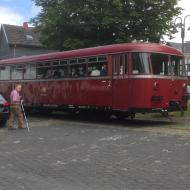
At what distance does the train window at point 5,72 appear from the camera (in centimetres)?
2888

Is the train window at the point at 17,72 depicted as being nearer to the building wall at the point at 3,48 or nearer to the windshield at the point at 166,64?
the windshield at the point at 166,64

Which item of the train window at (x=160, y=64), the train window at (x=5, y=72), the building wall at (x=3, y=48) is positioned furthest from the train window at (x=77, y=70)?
the building wall at (x=3, y=48)

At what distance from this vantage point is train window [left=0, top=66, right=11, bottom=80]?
28883mm

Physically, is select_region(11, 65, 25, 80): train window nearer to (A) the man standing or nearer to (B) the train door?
(A) the man standing

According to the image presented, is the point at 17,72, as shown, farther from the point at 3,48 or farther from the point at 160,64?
the point at 3,48

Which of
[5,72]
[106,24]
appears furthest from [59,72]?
[106,24]

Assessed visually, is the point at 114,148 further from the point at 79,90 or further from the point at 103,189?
the point at 79,90

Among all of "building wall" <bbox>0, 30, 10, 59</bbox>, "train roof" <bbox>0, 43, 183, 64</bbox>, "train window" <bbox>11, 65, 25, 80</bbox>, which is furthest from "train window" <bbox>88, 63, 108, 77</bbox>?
"building wall" <bbox>0, 30, 10, 59</bbox>

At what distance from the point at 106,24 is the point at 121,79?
1157 cm

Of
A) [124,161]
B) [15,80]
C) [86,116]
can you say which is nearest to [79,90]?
[86,116]

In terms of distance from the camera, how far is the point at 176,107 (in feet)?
68.8

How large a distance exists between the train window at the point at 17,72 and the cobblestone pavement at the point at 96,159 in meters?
8.76

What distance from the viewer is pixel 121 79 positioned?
20.3m

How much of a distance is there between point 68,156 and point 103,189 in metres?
3.65
